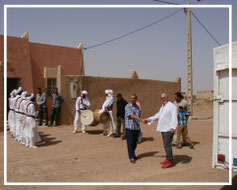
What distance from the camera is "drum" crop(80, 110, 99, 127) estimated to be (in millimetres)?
8961

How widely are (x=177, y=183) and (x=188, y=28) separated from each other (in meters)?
12.6

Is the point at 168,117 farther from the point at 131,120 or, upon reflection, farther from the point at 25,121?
the point at 25,121

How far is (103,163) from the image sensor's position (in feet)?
19.2

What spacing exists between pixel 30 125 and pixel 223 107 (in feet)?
17.5

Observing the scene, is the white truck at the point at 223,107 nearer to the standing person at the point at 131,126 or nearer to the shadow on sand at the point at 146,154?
the standing person at the point at 131,126

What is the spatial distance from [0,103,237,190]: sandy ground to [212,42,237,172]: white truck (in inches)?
31.2

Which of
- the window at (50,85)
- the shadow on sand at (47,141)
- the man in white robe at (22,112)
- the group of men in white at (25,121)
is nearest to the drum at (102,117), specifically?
the shadow on sand at (47,141)

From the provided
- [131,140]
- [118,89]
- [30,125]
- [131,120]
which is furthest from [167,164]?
[118,89]

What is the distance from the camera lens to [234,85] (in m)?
3.73

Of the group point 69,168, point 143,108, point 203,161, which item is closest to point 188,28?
point 143,108

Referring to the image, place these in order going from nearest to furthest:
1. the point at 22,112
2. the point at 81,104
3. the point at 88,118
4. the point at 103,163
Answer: the point at 103,163 < the point at 22,112 < the point at 88,118 < the point at 81,104

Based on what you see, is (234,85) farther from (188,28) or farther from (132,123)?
(188,28)

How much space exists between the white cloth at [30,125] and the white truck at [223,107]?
5.05m

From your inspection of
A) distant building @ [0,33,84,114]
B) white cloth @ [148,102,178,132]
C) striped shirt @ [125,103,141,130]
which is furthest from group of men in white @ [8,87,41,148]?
distant building @ [0,33,84,114]
